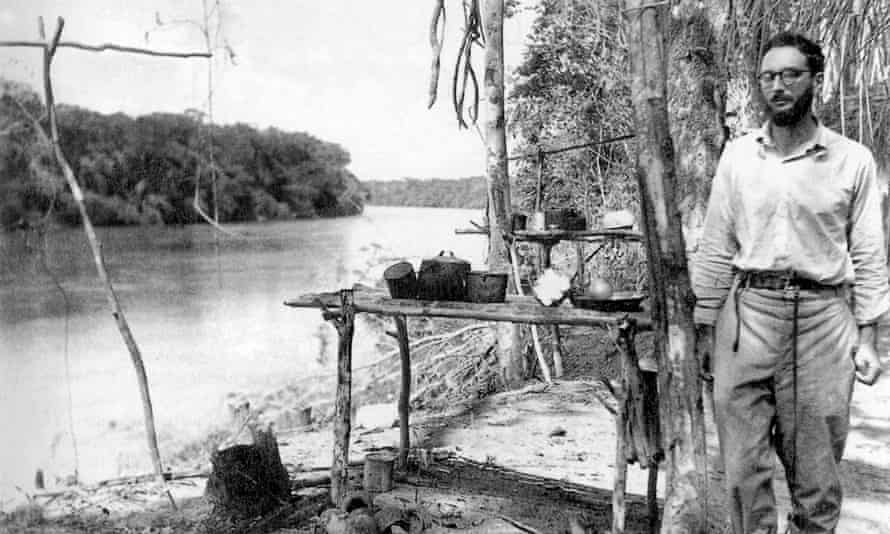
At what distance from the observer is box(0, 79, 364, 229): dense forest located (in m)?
4.08

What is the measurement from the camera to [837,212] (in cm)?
252

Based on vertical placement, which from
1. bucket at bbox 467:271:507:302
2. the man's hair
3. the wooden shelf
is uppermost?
the man's hair

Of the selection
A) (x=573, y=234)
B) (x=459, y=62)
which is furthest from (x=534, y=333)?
(x=459, y=62)

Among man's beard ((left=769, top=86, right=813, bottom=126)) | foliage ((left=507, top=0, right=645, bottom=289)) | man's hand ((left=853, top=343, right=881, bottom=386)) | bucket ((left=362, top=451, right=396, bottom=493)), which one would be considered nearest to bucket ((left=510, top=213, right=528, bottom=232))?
foliage ((left=507, top=0, right=645, bottom=289))

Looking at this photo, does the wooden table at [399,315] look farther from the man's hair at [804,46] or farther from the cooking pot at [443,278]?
the man's hair at [804,46]

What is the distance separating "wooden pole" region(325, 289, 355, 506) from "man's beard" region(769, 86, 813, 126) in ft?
7.33

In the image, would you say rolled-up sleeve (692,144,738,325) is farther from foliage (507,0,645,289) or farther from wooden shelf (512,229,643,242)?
foliage (507,0,645,289)

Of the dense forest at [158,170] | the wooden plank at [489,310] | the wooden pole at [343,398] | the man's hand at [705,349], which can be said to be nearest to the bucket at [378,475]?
the wooden pole at [343,398]

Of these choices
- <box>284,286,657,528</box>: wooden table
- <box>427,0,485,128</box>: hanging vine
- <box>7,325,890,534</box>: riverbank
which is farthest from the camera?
<box>427,0,485,128</box>: hanging vine

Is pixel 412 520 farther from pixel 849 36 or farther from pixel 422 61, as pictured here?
pixel 422 61

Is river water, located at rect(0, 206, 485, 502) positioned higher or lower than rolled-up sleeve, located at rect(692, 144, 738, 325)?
lower

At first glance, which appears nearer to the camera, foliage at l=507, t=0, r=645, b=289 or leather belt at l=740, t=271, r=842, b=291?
leather belt at l=740, t=271, r=842, b=291

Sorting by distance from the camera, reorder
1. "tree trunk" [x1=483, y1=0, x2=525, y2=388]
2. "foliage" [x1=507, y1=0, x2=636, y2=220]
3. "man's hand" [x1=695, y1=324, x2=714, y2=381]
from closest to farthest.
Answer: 1. "man's hand" [x1=695, y1=324, x2=714, y2=381]
2. "tree trunk" [x1=483, y1=0, x2=525, y2=388]
3. "foliage" [x1=507, y1=0, x2=636, y2=220]

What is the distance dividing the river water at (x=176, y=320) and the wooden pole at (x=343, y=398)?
387cm
